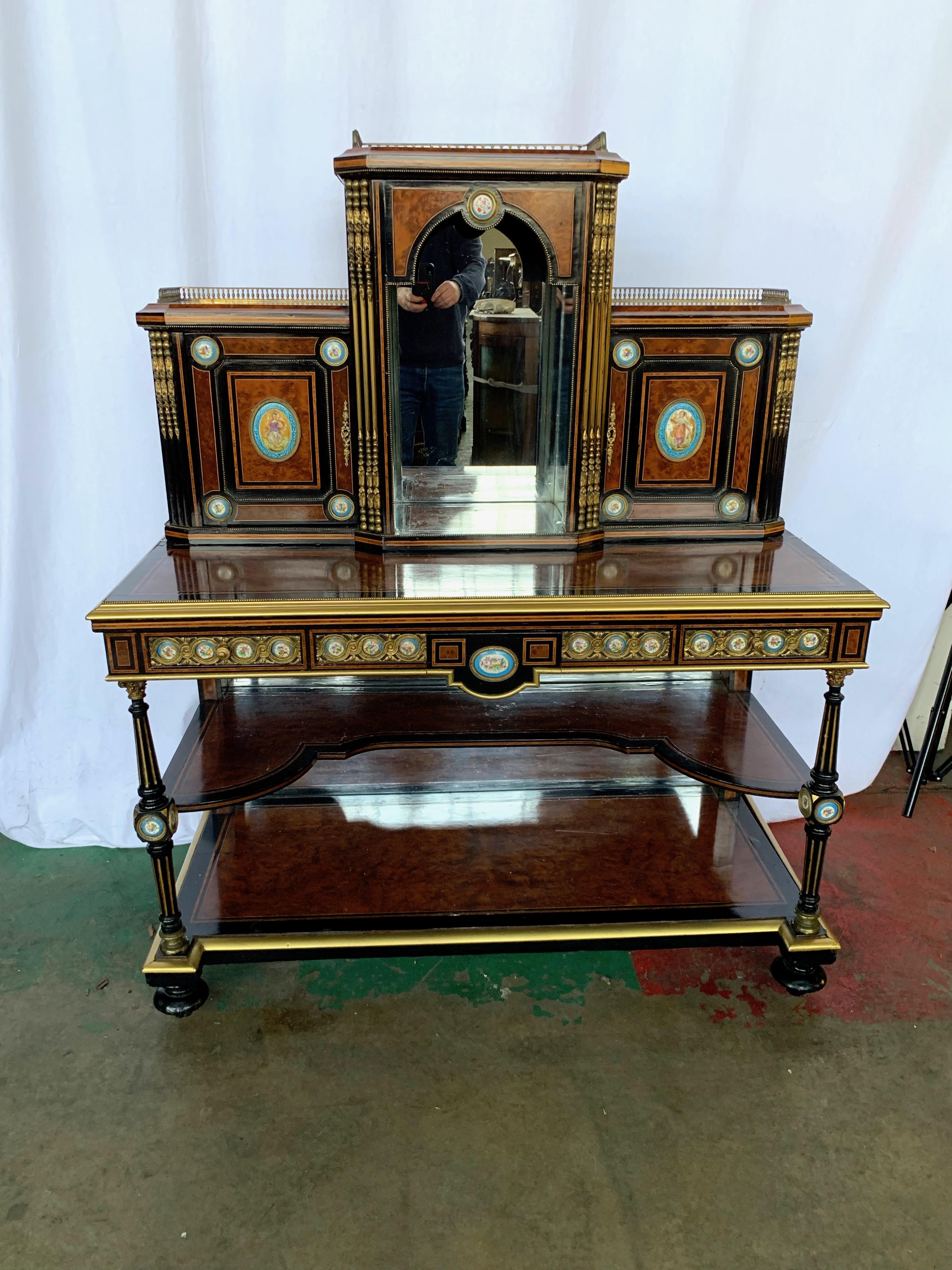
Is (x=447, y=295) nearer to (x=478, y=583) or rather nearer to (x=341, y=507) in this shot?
(x=341, y=507)

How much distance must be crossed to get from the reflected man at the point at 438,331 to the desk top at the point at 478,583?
0.40 meters

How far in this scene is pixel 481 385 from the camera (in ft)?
8.49

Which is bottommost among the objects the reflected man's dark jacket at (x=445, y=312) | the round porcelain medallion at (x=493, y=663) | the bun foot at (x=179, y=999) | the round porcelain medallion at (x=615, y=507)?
the bun foot at (x=179, y=999)

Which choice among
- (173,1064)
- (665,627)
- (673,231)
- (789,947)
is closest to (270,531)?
(665,627)

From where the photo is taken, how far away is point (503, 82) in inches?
110

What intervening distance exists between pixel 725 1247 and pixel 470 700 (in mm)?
Result: 1579

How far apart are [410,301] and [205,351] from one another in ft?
1.78

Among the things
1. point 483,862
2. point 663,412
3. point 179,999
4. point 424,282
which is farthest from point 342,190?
point 179,999

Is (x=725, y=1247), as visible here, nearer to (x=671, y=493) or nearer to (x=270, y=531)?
(x=671, y=493)

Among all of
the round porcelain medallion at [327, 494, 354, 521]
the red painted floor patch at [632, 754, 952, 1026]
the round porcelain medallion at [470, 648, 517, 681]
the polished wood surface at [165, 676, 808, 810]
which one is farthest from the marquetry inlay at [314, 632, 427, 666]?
the red painted floor patch at [632, 754, 952, 1026]

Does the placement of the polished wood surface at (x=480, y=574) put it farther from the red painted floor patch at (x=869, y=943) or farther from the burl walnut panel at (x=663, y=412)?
the red painted floor patch at (x=869, y=943)

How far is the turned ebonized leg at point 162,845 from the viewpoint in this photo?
7.51 ft

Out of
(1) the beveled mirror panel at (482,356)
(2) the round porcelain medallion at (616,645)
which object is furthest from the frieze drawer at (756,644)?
(1) the beveled mirror panel at (482,356)

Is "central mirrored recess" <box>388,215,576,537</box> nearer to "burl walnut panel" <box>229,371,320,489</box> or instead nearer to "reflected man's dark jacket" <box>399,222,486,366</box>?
"reflected man's dark jacket" <box>399,222,486,366</box>
